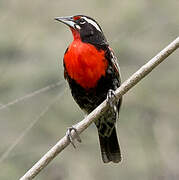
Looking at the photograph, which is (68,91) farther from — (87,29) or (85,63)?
(85,63)

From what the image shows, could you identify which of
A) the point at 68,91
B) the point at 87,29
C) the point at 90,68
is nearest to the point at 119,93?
the point at 90,68

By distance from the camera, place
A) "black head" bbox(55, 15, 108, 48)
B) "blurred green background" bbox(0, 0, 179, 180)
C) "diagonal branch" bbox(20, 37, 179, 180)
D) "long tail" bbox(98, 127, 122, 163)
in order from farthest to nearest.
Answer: "blurred green background" bbox(0, 0, 179, 180) → "long tail" bbox(98, 127, 122, 163) → "black head" bbox(55, 15, 108, 48) → "diagonal branch" bbox(20, 37, 179, 180)

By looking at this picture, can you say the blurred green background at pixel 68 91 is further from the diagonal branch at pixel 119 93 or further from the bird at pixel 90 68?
the diagonal branch at pixel 119 93

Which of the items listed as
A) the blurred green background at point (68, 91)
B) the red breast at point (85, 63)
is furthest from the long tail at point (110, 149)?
the blurred green background at point (68, 91)

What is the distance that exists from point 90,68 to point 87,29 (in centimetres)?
46

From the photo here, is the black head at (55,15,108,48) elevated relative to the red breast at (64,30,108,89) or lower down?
elevated

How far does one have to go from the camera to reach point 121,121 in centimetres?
858

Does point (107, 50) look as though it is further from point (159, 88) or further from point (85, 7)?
point (85, 7)

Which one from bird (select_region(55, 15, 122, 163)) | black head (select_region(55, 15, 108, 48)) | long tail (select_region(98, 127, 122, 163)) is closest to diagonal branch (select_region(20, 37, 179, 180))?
bird (select_region(55, 15, 122, 163))

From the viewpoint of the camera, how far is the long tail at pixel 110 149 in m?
6.15

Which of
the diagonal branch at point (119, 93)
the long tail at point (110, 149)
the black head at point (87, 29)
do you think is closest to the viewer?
the diagonal branch at point (119, 93)

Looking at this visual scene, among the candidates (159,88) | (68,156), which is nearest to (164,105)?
(159,88)

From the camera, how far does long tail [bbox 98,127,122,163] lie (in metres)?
6.15

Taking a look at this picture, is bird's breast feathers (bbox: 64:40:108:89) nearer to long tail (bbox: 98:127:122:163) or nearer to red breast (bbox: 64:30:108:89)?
red breast (bbox: 64:30:108:89)
